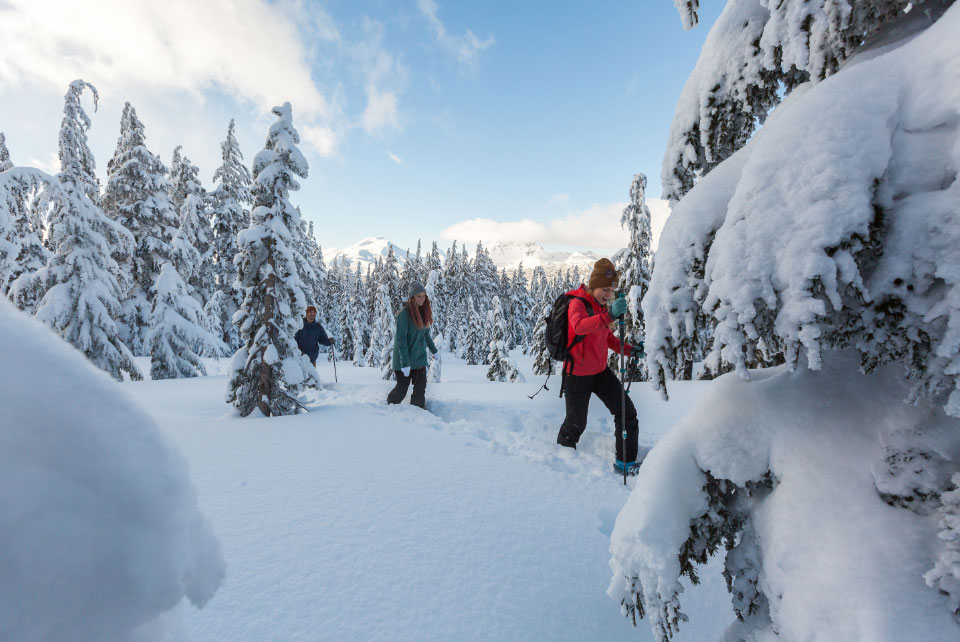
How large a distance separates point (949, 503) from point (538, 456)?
3.69 metres

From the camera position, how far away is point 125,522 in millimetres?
633

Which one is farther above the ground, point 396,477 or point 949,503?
point 949,503

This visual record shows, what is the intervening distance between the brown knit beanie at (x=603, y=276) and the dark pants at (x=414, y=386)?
4127 millimetres

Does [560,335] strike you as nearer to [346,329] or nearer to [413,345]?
[413,345]

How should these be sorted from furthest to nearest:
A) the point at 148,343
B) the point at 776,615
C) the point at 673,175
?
the point at 148,343, the point at 673,175, the point at 776,615

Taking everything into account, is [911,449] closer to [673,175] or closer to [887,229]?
[887,229]

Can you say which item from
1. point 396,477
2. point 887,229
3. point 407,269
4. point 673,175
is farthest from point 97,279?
point 407,269

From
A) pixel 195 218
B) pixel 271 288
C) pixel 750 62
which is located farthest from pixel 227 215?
pixel 750 62

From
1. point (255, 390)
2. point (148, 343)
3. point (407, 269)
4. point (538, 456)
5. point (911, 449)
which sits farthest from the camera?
point (407, 269)

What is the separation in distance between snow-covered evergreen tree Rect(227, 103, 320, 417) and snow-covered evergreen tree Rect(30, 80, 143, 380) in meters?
9.07

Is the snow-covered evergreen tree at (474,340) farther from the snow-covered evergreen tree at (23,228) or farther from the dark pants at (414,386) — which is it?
the dark pants at (414,386)

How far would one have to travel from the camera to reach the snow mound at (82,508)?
53 centimetres

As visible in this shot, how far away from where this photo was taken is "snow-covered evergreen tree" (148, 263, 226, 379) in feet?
50.3

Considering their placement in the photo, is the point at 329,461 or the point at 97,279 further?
the point at 97,279
